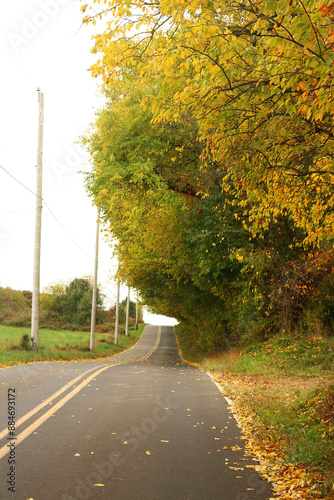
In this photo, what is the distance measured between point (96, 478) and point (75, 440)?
4.53 ft

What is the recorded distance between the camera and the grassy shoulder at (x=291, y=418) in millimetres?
5285

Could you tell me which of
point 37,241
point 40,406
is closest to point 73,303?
point 37,241

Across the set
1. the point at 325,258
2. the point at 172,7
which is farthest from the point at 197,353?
the point at 172,7

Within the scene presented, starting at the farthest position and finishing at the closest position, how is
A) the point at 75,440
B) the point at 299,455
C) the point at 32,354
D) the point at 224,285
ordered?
the point at 224,285 < the point at 32,354 < the point at 75,440 < the point at 299,455

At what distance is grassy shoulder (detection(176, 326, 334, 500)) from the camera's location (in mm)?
5285

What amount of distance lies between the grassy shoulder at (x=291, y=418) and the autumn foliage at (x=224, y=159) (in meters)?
3.25

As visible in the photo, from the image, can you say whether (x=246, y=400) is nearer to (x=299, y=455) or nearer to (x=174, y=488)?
(x=299, y=455)

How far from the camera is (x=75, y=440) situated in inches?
247

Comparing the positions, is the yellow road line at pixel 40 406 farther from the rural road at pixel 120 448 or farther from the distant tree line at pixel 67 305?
the distant tree line at pixel 67 305

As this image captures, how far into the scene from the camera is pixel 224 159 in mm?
8258

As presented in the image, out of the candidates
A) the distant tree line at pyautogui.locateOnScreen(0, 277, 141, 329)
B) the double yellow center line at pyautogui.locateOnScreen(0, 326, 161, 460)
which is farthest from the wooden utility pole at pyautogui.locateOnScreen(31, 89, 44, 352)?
the distant tree line at pyautogui.locateOnScreen(0, 277, 141, 329)

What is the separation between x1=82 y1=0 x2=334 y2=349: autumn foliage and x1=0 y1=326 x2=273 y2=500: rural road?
408 centimetres

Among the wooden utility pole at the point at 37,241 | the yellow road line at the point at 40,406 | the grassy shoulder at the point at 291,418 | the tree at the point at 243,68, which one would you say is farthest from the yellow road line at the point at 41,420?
the wooden utility pole at the point at 37,241

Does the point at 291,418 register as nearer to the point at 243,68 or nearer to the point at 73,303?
the point at 243,68
